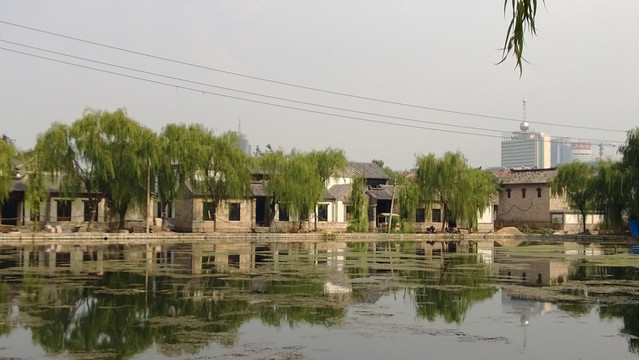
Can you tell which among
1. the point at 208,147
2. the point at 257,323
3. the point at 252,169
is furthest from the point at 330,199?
the point at 257,323

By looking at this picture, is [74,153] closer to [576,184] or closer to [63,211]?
[63,211]

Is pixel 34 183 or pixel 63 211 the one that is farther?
pixel 63 211

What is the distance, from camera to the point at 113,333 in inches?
396

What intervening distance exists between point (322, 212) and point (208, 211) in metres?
9.49

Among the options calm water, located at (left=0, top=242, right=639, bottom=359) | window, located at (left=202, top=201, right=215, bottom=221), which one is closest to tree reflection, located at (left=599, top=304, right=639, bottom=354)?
calm water, located at (left=0, top=242, right=639, bottom=359)

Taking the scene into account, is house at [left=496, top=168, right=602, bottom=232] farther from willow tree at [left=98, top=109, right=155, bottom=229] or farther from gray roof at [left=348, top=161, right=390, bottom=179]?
willow tree at [left=98, top=109, right=155, bottom=229]

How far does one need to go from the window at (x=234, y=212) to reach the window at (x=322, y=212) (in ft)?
22.0

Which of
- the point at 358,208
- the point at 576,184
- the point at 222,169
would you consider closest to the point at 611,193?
the point at 576,184

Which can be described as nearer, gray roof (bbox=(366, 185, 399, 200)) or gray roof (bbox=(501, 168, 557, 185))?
gray roof (bbox=(366, 185, 399, 200))

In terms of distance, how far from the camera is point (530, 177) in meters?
62.8

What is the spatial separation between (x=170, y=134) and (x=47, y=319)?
30080 millimetres

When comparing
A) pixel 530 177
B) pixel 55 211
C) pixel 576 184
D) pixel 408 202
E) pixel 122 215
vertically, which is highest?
pixel 530 177

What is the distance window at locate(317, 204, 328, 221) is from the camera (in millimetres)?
51094

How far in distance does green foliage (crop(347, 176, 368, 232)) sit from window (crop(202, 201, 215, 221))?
935cm
